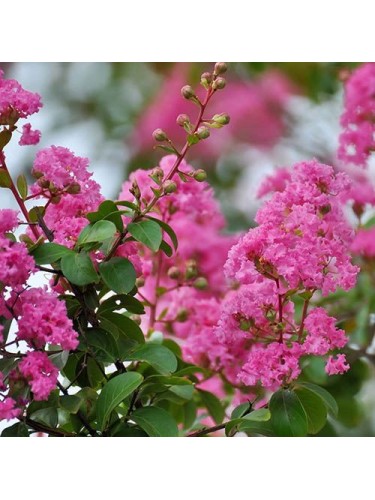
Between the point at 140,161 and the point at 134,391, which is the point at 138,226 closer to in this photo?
the point at 134,391

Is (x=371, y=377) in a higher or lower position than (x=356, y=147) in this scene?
lower

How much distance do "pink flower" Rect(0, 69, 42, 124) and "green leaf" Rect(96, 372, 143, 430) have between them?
243 millimetres

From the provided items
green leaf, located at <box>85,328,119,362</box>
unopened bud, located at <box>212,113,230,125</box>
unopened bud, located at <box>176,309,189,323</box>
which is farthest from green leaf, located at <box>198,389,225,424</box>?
unopened bud, located at <box>212,113,230,125</box>

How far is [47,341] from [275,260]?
196 mm

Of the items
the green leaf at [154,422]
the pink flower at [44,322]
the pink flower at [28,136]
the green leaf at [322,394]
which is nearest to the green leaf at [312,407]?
the green leaf at [322,394]

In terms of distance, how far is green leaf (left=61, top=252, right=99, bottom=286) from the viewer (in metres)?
0.78

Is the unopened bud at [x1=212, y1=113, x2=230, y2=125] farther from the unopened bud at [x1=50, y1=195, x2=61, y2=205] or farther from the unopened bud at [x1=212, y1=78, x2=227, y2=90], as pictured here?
the unopened bud at [x1=50, y1=195, x2=61, y2=205]

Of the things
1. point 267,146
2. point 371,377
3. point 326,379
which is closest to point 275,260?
point 326,379

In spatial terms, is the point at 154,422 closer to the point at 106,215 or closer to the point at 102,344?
the point at 102,344

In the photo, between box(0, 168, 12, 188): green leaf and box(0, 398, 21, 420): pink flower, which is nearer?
box(0, 398, 21, 420): pink flower

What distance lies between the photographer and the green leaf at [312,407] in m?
0.84

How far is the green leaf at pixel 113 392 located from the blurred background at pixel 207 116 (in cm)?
71

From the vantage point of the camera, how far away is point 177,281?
3.76ft

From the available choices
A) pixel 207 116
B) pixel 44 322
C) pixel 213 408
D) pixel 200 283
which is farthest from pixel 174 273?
pixel 207 116
